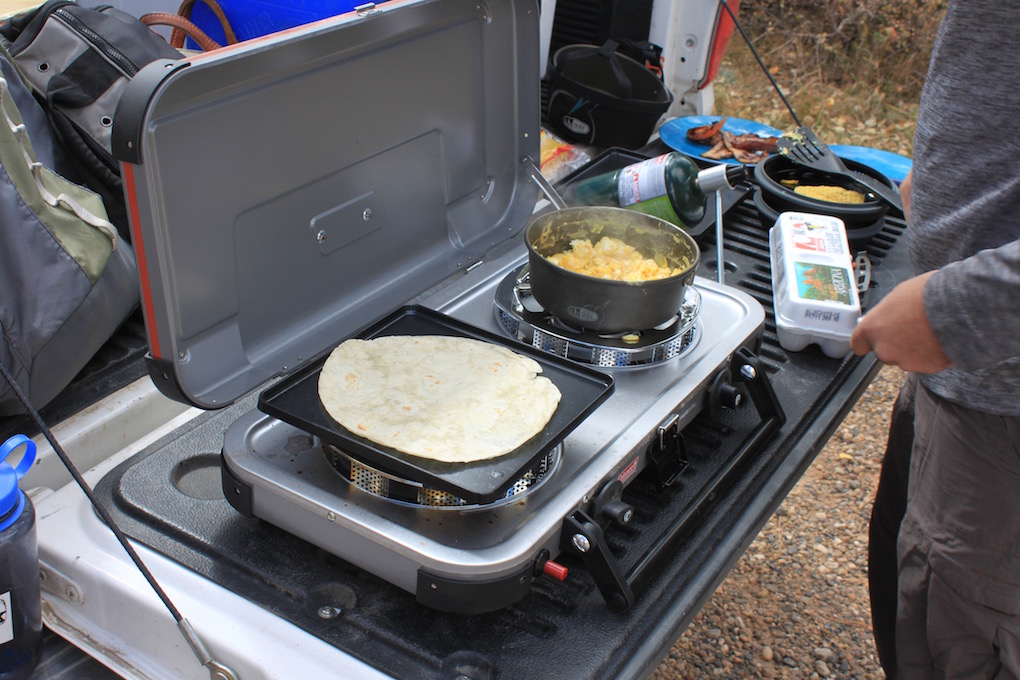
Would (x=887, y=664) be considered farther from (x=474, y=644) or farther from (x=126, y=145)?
(x=126, y=145)

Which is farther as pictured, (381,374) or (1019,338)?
(381,374)

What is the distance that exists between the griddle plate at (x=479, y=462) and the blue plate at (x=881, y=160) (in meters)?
1.45

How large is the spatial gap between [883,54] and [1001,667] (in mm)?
5800

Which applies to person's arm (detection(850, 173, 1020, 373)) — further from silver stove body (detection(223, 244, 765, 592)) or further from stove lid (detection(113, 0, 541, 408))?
stove lid (detection(113, 0, 541, 408))

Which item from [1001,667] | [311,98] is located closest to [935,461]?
[1001,667]

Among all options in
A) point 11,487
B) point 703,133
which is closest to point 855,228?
point 703,133

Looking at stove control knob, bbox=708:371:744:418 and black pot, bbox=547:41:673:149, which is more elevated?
black pot, bbox=547:41:673:149

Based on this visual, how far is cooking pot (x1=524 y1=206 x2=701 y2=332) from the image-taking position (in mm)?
1334

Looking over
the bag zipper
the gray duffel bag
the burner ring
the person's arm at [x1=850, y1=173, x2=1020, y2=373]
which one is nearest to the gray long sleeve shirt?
the person's arm at [x1=850, y1=173, x2=1020, y2=373]

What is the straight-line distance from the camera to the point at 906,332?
47.7 inches

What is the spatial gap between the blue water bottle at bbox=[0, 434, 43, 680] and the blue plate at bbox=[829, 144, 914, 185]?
210cm

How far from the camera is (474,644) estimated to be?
108 cm

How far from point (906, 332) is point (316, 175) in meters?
0.88

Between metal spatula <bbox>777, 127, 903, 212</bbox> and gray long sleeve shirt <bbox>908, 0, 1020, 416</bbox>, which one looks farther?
metal spatula <bbox>777, 127, 903, 212</bbox>
